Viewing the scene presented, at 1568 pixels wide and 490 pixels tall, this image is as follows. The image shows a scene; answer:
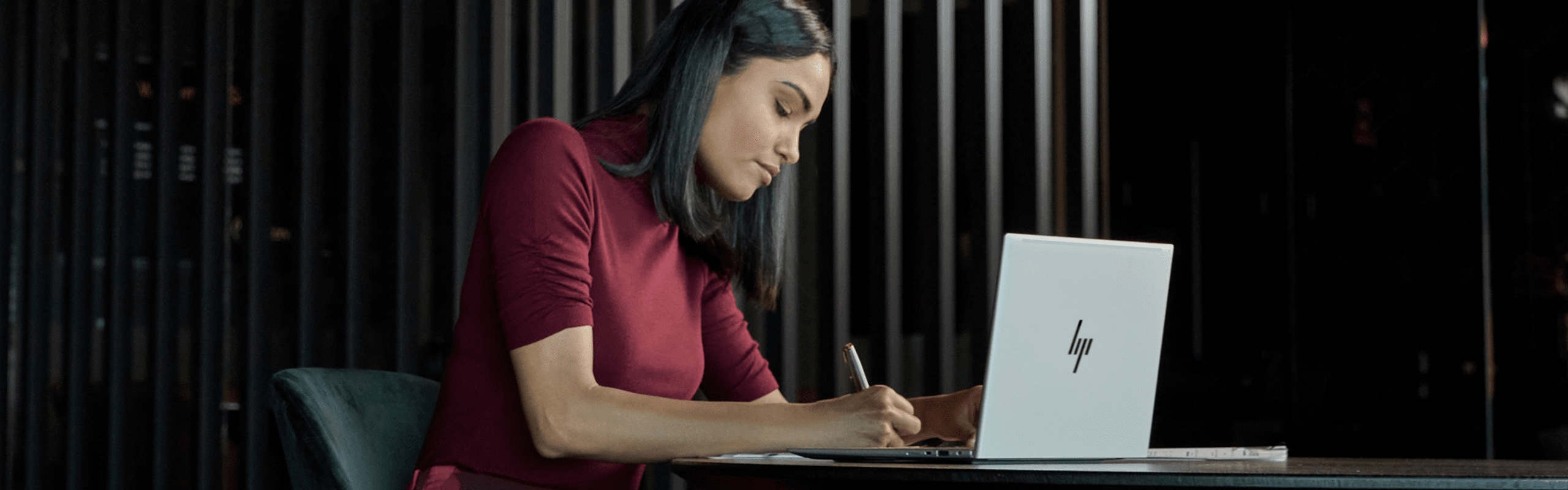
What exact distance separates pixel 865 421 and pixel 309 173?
1481mm

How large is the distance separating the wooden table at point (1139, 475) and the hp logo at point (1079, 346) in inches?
3.5

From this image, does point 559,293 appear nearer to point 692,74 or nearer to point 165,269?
point 692,74

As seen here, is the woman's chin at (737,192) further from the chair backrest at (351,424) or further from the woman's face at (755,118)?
the chair backrest at (351,424)

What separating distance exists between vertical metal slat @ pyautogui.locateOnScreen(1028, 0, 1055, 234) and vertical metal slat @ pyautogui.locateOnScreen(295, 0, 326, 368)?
4.11 feet

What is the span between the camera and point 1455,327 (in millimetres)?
2871

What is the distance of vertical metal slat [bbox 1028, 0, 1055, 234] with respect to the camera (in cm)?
221

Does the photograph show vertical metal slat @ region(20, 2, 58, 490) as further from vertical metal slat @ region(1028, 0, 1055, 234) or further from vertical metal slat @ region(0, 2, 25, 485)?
vertical metal slat @ region(1028, 0, 1055, 234)

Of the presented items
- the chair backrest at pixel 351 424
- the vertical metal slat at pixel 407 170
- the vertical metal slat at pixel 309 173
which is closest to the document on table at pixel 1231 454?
the chair backrest at pixel 351 424

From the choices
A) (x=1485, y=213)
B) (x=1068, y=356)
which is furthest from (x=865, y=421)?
(x=1485, y=213)

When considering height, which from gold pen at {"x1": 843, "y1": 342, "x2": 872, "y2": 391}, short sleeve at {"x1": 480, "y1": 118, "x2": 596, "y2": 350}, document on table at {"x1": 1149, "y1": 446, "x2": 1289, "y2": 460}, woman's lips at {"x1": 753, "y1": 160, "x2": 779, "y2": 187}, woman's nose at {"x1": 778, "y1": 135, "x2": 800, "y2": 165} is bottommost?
document on table at {"x1": 1149, "y1": 446, "x2": 1289, "y2": 460}

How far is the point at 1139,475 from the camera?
33.8 inches

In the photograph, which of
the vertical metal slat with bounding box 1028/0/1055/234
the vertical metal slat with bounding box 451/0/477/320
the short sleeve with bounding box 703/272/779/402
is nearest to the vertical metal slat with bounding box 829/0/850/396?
the vertical metal slat with bounding box 1028/0/1055/234

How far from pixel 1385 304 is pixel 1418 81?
539 mm

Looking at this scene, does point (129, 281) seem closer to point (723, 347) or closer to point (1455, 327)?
point (723, 347)
